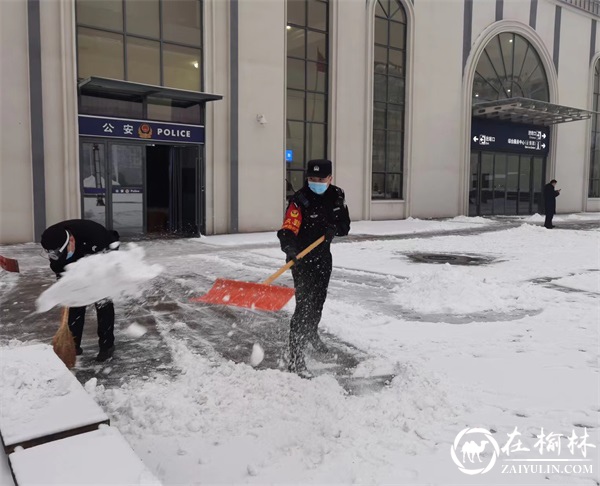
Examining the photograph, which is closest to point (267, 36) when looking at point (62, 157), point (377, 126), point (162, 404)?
point (377, 126)

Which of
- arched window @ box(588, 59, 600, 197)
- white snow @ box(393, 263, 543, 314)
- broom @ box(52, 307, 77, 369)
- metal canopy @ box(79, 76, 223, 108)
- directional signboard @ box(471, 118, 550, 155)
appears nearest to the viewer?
broom @ box(52, 307, 77, 369)

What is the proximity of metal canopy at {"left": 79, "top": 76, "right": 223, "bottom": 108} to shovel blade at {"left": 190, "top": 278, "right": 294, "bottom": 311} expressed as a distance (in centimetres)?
897

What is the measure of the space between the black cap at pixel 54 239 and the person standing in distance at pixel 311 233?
1782 millimetres

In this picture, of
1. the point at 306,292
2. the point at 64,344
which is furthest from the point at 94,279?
the point at 306,292

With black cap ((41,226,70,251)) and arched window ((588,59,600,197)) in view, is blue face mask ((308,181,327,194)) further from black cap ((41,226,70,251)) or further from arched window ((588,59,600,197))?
arched window ((588,59,600,197))

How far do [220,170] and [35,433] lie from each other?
41.5 ft

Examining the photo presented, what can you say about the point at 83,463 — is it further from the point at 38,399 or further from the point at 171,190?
the point at 171,190

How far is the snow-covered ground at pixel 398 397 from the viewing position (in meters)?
3.01

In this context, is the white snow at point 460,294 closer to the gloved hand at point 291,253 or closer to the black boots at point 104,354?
the gloved hand at point 291,253

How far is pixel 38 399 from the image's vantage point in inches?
125

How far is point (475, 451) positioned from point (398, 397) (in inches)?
31.3

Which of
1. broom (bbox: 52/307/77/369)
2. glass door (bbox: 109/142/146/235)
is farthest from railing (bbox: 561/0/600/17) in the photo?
broom (bbox: 52/307/77/369)

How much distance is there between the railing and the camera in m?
25.8

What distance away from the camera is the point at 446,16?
21.0 meters
